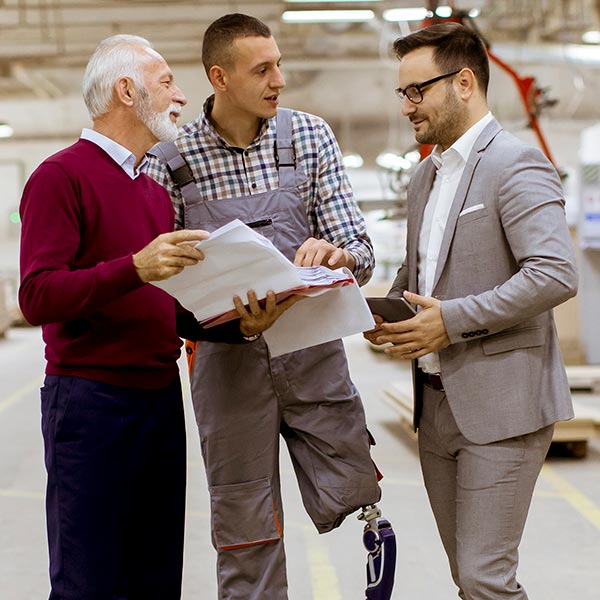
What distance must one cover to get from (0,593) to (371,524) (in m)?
2.16

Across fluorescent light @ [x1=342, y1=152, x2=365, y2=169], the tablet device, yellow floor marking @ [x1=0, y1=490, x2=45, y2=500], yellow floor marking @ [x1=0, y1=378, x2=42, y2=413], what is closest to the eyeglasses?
the tablet device

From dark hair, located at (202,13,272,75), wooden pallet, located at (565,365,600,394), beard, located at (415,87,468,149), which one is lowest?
wooden pallet, located at (565,365,600,394)

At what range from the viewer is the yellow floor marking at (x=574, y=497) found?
505 centimetres

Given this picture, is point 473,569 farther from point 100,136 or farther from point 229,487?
point 100,136

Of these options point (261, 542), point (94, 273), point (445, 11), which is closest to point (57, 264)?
point (94, 273)

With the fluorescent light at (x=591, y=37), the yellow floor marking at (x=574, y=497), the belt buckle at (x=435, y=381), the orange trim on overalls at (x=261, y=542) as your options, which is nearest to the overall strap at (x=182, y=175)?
the belt buckle at (x=435, y=381)

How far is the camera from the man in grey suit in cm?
226

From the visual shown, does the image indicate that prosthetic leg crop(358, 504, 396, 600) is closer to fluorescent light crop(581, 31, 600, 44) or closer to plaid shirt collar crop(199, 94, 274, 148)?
plaid shirt collar crop(199, 94, 274, 148)

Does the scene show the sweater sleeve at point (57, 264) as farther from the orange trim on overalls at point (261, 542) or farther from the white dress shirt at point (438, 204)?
the orange trim on overalls at point (261, 542)

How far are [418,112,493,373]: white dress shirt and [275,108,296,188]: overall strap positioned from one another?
0.44 m

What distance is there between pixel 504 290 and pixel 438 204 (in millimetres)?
373

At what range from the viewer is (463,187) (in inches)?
93.9

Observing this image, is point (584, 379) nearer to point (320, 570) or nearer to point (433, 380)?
point (320, 570)

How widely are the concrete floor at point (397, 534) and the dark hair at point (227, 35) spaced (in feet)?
7.85
